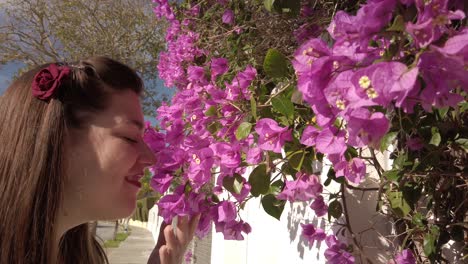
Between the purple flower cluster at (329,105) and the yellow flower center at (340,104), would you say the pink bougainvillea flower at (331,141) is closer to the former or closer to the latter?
the purple flower cluster at (329,105)

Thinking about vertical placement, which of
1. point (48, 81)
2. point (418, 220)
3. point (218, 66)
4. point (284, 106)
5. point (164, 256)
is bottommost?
point (164, 256)

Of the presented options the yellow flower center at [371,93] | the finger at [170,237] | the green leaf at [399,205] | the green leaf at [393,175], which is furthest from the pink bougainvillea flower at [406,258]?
the yellow flower center at [371,93]

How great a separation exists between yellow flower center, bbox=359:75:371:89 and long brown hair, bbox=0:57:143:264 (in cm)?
86

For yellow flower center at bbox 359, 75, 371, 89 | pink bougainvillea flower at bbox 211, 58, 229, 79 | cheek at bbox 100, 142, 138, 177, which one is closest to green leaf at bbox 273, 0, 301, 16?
yellow flower center at bbox 359, 75, 371, 89

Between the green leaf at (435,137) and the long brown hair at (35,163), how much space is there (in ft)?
2.91

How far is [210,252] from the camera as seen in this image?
4.77m

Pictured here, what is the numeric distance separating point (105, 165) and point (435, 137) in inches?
34.0

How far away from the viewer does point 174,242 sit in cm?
148

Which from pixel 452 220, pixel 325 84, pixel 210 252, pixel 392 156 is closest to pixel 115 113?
pixel 325 84

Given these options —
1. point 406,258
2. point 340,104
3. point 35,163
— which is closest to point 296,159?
point 340,104

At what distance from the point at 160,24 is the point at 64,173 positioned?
870 cm

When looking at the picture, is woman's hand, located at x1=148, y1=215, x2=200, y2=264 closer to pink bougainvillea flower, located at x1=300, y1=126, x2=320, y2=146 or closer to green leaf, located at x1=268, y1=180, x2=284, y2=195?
green leaf, located at x1=268, y1=180, x2=284, y2=195

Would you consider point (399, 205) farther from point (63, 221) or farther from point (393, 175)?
point (63, 221)

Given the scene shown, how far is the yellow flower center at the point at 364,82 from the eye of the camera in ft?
1.61
